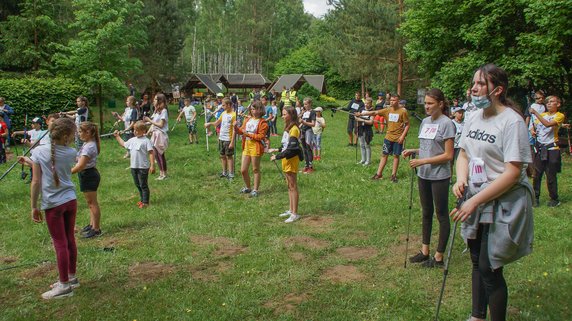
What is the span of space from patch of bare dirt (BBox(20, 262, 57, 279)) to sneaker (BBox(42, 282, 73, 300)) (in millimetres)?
736

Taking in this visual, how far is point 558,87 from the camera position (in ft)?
61.7

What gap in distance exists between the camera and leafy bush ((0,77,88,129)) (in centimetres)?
1904

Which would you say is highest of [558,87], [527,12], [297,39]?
[297,39]

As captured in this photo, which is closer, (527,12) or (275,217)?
(275,217)

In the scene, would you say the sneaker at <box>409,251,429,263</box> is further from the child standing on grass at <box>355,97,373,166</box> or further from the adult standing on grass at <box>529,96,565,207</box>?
the child standing on grass at <box>355,97,373,166</box>

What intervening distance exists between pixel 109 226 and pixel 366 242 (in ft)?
13.5

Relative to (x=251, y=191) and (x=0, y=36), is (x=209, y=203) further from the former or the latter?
(x=0, y=36)

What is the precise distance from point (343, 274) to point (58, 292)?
10.2ft

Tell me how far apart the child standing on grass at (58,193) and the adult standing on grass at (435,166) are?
3.74m

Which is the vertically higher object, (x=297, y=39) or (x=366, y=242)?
(x=297, y=39)

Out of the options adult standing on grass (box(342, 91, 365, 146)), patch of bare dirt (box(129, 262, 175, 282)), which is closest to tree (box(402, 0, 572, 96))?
adult standing on grass (box(342, 91, 365, 146))

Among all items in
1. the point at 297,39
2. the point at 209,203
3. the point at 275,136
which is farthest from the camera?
the point at 297,39

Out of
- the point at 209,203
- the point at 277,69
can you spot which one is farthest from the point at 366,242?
the point at 277,69

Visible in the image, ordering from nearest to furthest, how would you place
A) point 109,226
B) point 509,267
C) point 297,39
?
point 509,267 → point 109,226 → point 297,39
